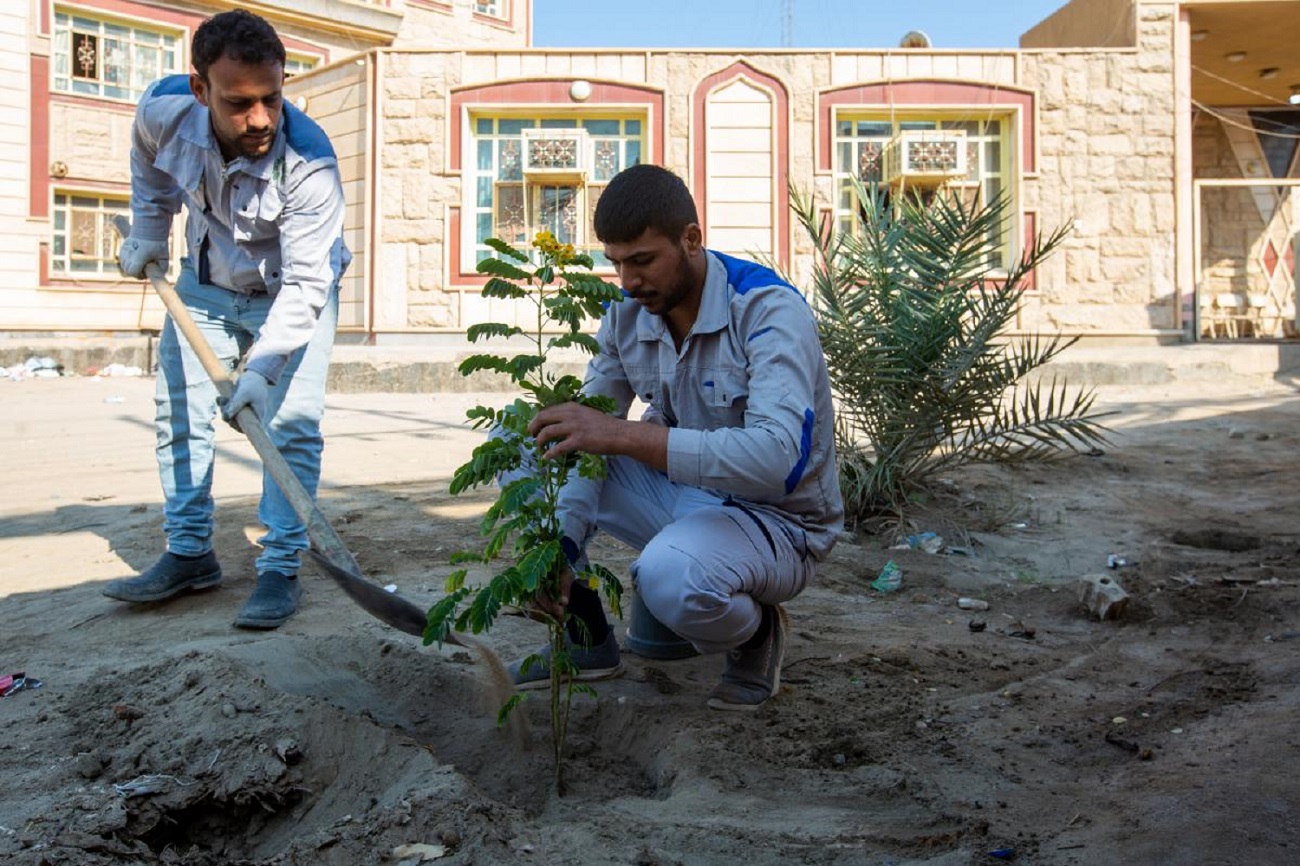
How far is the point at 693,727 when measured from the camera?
2.46 metres

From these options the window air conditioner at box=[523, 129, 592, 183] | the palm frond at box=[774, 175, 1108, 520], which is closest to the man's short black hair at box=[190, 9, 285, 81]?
the palm frond at box=[774, 175, 1108, 520]

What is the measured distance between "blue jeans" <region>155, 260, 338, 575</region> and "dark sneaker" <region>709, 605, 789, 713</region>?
1433mm

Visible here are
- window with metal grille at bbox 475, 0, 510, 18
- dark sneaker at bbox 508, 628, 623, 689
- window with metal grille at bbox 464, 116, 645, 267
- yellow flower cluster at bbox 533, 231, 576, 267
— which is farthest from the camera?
window with metal grille at bbox 475, 0, 510, 18

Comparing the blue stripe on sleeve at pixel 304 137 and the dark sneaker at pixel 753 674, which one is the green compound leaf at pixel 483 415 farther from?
the blue stripe on sleeve at pixel 304 137

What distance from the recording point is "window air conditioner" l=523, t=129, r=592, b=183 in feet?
45.2

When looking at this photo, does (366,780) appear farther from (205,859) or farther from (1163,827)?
(1163,827)

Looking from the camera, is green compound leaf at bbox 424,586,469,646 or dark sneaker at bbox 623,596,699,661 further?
dark sneaker at bbox 623,596,699,661

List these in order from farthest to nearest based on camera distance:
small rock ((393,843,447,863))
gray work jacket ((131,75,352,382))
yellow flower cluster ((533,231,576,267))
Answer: gray work jacket ((131,75,352,382)), yellow flower cluster ((533,231,576,267)), small rock ((393,843,447,863))

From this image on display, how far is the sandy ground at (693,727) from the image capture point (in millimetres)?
1917

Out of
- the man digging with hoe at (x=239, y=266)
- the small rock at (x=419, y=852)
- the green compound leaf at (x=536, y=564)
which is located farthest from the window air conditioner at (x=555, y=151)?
the small rock at (x=419, y=852)

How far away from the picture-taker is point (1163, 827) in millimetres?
1832

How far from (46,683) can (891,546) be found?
10.2 feet

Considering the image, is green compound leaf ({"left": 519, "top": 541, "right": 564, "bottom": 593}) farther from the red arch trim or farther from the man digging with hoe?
the red arch trim

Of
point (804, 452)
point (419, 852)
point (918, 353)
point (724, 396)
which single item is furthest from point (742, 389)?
point (918, 353)
